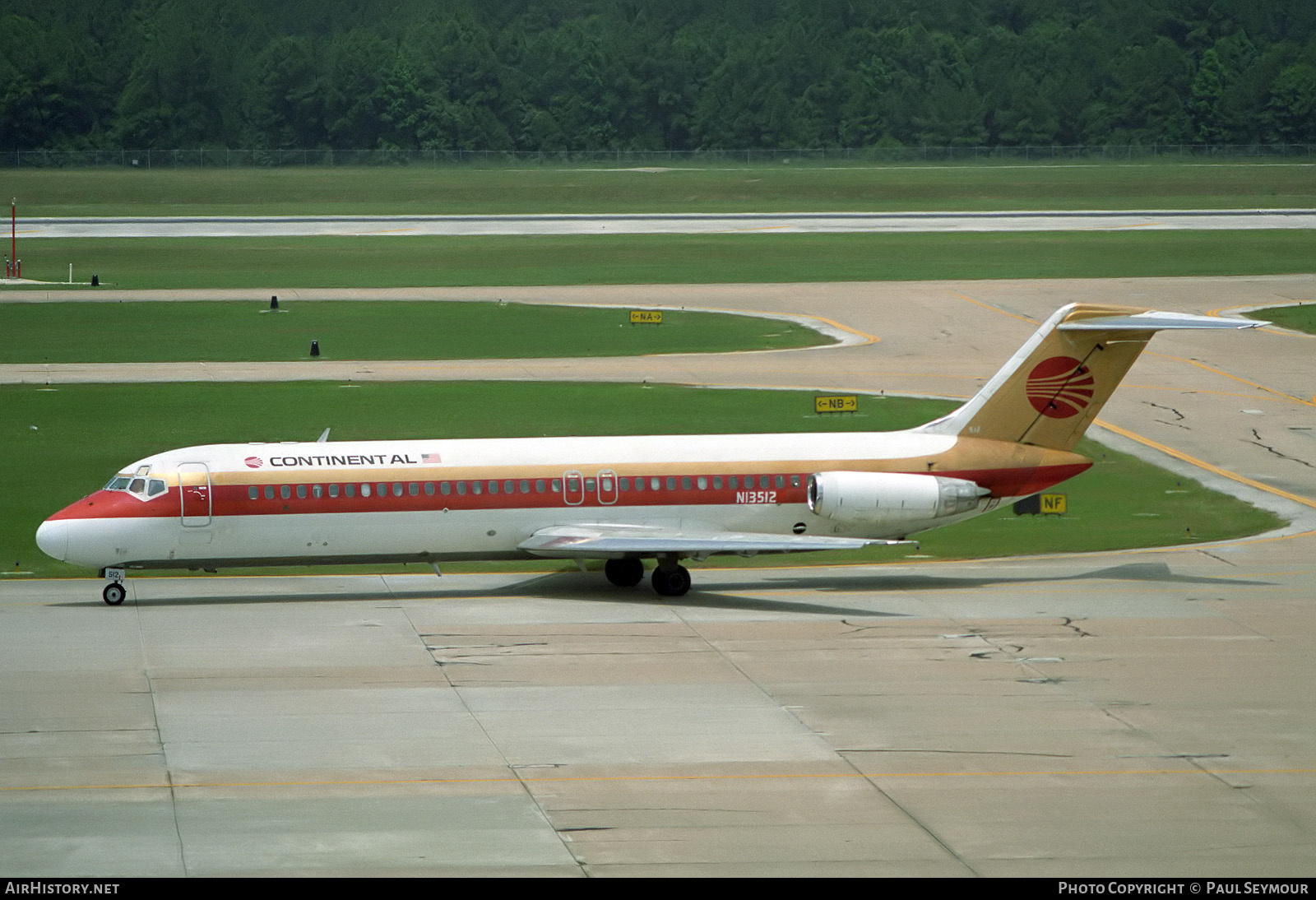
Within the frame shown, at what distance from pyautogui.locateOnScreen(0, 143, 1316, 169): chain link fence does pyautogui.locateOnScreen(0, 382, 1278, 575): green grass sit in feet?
428

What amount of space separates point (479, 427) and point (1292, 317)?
40.6 metres

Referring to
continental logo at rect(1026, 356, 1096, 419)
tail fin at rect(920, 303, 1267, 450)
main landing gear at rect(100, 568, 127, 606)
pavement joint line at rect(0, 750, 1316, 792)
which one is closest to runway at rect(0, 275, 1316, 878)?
pavement joint line at rect(0, 750, 1316, 792)

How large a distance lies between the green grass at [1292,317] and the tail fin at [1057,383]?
128 ft

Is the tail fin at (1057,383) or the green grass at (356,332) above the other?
the tail fin at (1057,383)

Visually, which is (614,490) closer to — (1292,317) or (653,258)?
(1292,317)

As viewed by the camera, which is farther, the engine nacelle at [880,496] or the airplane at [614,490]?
the engine nacelle at [880,496]

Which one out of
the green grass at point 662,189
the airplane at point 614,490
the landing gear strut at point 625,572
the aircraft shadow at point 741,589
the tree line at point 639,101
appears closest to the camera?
the airplane at point 614,490

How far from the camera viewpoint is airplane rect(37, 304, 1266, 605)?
32750 mm

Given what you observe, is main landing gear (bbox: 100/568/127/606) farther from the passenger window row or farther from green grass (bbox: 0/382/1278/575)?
green grass (bbox: 0/382/1278/575)

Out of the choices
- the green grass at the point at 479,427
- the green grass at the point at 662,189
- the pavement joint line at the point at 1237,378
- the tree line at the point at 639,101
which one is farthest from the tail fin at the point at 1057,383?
the tree line at the point at 639,101

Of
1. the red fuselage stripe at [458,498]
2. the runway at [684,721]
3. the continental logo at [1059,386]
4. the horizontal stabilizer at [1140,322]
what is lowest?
the runway at [684,721]

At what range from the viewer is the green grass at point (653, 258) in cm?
9144

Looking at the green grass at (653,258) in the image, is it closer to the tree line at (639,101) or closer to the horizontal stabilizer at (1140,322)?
the horizontal stabilizer at (1140,322)
